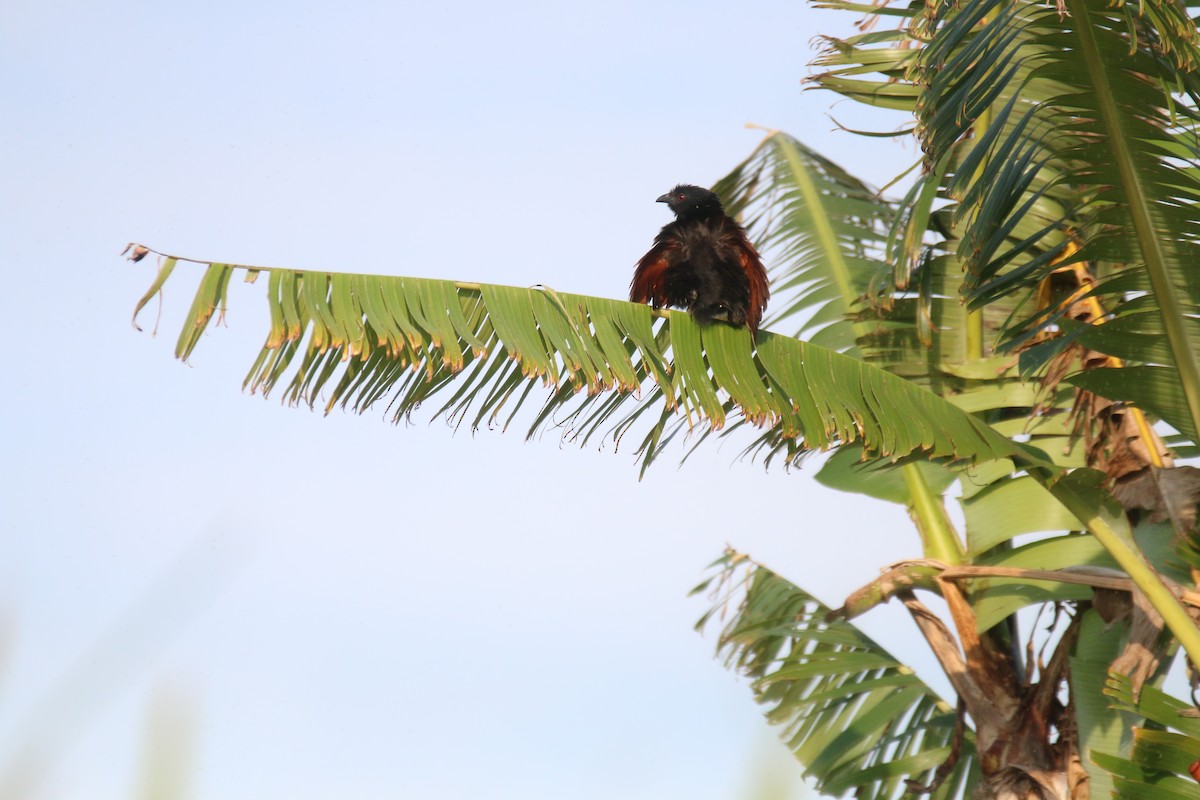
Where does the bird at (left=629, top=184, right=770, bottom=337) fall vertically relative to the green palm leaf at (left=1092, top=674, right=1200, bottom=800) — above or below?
above

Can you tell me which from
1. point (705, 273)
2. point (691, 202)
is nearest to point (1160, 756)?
point (705, 273)

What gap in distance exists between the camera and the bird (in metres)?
4.32

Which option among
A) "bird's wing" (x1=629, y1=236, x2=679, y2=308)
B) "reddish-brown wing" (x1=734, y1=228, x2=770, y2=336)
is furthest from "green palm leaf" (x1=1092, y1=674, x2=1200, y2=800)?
"bird's wing" (x1=629, y1=236, x2=679, y2=308)

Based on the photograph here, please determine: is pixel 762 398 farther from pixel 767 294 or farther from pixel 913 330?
pixel 913 330

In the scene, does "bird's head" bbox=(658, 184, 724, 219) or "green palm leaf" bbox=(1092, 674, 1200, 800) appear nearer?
"green palm leaf" bbox=(1092, 674, 1200, 800)

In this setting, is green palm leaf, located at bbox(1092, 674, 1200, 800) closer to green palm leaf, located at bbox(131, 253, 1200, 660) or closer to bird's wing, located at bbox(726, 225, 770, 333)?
green palm leaf, located at bbox(131, 253, 1200, 660)

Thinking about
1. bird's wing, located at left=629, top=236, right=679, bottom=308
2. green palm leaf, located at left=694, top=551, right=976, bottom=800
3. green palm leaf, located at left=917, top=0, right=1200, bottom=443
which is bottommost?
green palm leaf, located at left=694, top=551, right=976, bottom=800

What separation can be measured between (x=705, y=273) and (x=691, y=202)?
2.25 ft

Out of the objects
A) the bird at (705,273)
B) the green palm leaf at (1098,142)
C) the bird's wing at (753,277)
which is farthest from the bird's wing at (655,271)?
the green palm leaf at (1098,142)

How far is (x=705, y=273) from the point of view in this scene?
436 centimetres

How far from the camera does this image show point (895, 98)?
246 inches

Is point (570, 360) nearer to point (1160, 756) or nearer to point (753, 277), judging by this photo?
point (753, 277)

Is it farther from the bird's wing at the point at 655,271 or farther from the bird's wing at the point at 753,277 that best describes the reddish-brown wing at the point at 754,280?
the bird's wing at the point at 655,271

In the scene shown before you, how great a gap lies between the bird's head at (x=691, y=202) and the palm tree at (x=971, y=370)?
0.77 metres
